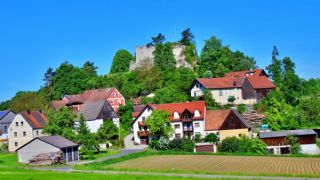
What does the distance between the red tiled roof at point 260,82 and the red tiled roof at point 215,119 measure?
1461 centimetres

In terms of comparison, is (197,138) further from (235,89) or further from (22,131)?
(22,131)

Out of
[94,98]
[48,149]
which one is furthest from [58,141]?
[94,98]

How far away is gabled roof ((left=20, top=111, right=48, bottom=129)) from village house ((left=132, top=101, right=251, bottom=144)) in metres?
16.4

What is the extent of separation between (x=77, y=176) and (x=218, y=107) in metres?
39.4

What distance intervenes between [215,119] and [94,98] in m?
32.3

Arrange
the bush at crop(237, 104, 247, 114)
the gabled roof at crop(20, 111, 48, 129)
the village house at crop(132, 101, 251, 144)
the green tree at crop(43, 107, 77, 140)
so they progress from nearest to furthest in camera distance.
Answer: the village house at crop(132, 101, 251, 144) → the green tree at crop(43, 107, 77, 140) → the bush at crop(237, 104, 247, 114) → the gabled roof at crop(20, 111, 48, 129)

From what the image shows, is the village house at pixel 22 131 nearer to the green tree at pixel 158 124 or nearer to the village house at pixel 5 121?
the village house at pixel 5 121

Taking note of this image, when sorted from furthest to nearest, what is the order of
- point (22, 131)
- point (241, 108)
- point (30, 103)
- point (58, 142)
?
point (30, 103) → point (22, 131) → point (241, 108) → point (58, 142)

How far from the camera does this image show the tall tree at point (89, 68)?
115 m

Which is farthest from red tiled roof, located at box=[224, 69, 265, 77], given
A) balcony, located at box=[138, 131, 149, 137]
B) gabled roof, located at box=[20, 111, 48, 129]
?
gabled roof, located at box=[20, 111, 48, 129]

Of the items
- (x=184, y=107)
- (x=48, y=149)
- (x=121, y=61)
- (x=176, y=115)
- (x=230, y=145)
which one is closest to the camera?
(x=230, y=145)

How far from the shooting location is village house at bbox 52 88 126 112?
89.1 meters

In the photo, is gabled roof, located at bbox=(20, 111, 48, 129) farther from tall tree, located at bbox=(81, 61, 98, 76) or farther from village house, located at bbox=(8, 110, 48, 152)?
tall tree, located at bbox=(81, 61, 98, 76)

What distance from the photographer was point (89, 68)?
4589 inches
